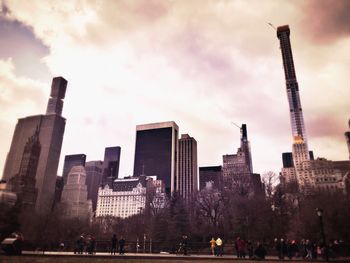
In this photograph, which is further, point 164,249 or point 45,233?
point 45,233

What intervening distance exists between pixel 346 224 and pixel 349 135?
144391 mm

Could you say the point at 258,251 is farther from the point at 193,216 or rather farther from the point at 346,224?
the point at 193,216

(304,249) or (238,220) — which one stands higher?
(238,220)

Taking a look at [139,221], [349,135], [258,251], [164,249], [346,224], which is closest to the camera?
[258,251]

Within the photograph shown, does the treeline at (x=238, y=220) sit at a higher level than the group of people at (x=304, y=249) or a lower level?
higher

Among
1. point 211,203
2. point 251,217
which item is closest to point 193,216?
point 211,203

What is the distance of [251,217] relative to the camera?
5156cm

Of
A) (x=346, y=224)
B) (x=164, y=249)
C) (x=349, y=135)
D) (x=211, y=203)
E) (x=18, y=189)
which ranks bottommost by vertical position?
(x=164, y=249)

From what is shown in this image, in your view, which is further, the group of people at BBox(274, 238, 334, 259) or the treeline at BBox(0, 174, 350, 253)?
the treeline at BBox(0, 174, 350, 253)

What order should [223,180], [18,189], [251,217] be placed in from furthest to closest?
[18,189], [223,180], [251,217]

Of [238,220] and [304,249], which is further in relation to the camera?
[238,220]

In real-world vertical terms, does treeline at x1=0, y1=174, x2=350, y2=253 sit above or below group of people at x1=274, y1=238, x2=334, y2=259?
above

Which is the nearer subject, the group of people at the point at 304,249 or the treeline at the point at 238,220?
the group of people at the point at 304,249

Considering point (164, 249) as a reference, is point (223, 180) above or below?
above
